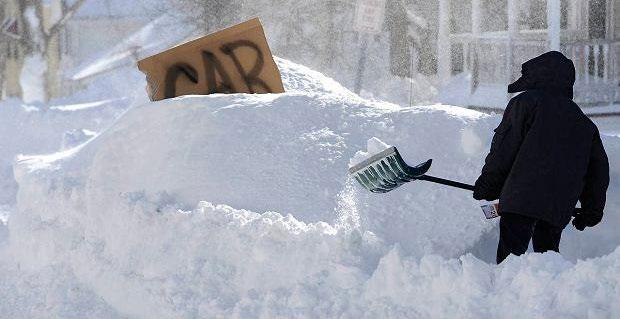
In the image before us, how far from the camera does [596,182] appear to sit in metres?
5.31

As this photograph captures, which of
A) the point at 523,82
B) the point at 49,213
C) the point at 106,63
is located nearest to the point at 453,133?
the point at 523,82

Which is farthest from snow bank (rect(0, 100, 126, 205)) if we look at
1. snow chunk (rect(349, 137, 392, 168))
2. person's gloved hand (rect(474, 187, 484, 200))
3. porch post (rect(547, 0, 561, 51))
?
person's gloved hand (rect(474, 187, 484, 200))

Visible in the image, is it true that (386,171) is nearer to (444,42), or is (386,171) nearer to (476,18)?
(476,18)

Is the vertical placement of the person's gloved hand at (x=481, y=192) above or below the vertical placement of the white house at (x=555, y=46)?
above

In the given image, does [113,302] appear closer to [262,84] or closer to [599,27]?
[262,84]

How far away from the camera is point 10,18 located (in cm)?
3412

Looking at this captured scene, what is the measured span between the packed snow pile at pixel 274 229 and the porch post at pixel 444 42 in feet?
36.8

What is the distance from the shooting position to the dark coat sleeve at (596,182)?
529 cm

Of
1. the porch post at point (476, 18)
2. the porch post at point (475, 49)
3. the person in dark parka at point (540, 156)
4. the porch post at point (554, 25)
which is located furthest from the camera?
the porch post at point (476, 18)

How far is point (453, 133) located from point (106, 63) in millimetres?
30483

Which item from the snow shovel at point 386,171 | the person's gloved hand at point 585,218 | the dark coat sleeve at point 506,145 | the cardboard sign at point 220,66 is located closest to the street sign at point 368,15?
the cardboard sign at point 220,66

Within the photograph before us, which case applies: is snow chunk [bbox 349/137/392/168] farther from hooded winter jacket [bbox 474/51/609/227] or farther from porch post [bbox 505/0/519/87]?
porch post [bbox 505/0/519/87]

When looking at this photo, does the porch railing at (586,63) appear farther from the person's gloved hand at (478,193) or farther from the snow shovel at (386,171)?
the person's gloved hand at (478,193)

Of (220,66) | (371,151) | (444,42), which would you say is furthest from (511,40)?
(371,151)
